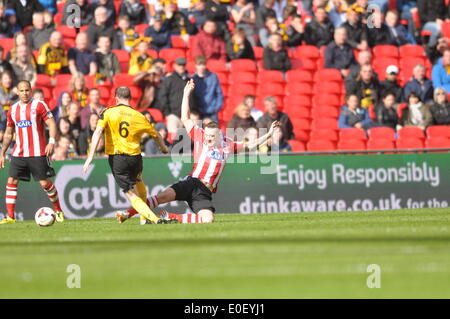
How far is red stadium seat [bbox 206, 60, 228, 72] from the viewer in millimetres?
21922

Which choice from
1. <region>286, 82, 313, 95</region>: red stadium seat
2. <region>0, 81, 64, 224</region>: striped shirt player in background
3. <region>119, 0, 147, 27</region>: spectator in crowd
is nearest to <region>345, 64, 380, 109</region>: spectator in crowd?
<region>286, 82, 313, 95</region>: red stadium seat

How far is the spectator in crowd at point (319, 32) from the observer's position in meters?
23.0

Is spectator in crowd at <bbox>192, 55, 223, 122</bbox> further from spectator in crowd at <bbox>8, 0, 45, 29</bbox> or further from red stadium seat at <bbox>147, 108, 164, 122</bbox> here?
spectator in crowd at <bbox>8, 0, 45, 29</bbox>

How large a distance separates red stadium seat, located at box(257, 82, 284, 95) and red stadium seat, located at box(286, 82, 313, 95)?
0.18 metres

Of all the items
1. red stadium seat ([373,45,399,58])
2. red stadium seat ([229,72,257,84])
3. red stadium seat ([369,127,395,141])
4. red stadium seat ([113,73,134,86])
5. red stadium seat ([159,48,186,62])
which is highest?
red stadium seat ([373,45,399,58])

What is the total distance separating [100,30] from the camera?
2169cm

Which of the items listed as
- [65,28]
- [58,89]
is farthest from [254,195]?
[65,28]

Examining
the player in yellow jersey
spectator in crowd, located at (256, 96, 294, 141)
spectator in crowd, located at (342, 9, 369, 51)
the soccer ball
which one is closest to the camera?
the player in yellow jersey

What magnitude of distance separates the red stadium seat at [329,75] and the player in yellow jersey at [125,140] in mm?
9258

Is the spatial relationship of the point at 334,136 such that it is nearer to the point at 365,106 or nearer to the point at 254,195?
the point at 365,106

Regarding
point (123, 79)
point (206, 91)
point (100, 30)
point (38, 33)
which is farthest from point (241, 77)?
point (38, 33)

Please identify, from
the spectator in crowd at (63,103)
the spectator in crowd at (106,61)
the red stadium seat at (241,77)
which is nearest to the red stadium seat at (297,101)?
the red stadium seat at (241,77)
